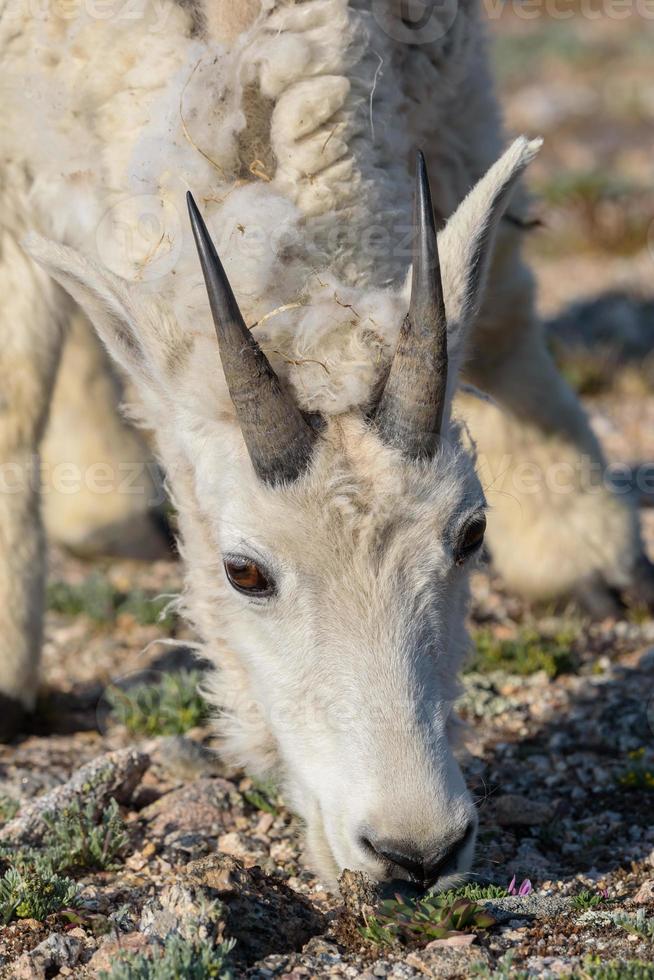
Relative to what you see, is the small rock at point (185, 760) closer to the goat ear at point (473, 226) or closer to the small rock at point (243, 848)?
the small rock at point (243, 848)

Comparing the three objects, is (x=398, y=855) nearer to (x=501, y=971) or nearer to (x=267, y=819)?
(x=501, y=971)

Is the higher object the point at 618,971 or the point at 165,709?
the point at 618,971

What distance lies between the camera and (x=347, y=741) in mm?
3320

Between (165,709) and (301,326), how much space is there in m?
2.15

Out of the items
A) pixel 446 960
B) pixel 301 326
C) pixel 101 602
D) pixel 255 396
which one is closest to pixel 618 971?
pixel 446 960

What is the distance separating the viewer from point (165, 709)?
16.6 ft

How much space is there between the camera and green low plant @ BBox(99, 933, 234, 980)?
9.73 ft

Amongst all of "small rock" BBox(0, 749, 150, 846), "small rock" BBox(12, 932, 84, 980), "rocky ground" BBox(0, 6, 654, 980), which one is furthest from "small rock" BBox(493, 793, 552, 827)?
"small rock" BBox(12, 932, 84, 980)

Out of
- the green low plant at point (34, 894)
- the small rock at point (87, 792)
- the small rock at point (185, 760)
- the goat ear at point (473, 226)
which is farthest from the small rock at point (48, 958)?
the goat ear at point (473, 226)

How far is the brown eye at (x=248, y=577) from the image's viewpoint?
3502 millimetres

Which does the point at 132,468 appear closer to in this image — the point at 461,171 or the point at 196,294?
the point at 461,171

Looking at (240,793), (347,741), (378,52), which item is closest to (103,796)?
(240,793)

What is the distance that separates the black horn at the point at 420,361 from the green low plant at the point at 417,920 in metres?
1.17

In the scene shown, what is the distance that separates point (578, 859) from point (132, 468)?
381 cm
